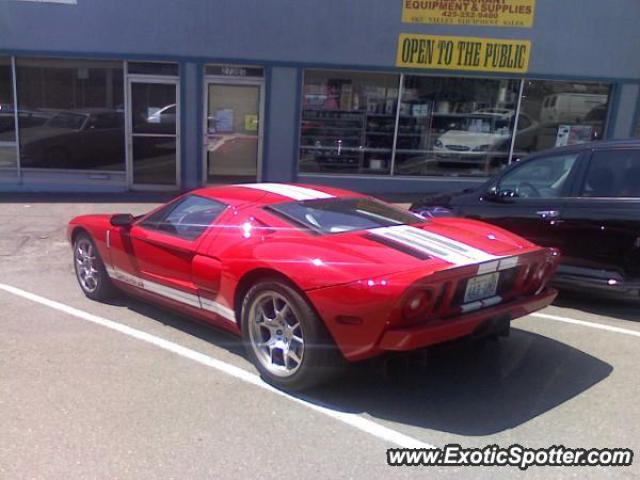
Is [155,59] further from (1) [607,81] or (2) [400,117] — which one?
(1) [607,81]

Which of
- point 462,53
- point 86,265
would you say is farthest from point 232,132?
point 86,265

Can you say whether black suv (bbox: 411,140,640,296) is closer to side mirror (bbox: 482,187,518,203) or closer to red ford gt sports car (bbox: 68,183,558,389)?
side mirror (bbox: 482,187,518,203)

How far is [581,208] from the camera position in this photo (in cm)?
543

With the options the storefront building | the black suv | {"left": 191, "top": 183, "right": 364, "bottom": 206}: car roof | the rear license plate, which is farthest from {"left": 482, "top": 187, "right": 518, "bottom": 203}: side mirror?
the storefront building

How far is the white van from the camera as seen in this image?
1227cm

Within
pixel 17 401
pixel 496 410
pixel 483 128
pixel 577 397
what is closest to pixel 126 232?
pixel 17 401

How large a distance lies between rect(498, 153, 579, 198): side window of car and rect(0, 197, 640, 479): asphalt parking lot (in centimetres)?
131

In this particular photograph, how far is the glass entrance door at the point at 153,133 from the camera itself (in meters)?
11.4

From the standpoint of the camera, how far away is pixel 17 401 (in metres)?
3.60

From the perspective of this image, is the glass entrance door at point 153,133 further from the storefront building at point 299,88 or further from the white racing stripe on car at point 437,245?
the white racing stripe on car at point 437,245

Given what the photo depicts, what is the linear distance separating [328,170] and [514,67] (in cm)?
417

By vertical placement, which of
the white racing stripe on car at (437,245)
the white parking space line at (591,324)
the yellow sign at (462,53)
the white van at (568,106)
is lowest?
the white parking space line at (591,324)

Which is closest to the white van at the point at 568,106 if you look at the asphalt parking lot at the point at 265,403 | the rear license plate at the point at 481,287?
the asphalt parking lot at the point at 265,403

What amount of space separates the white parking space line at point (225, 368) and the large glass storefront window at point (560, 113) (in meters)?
9.93
